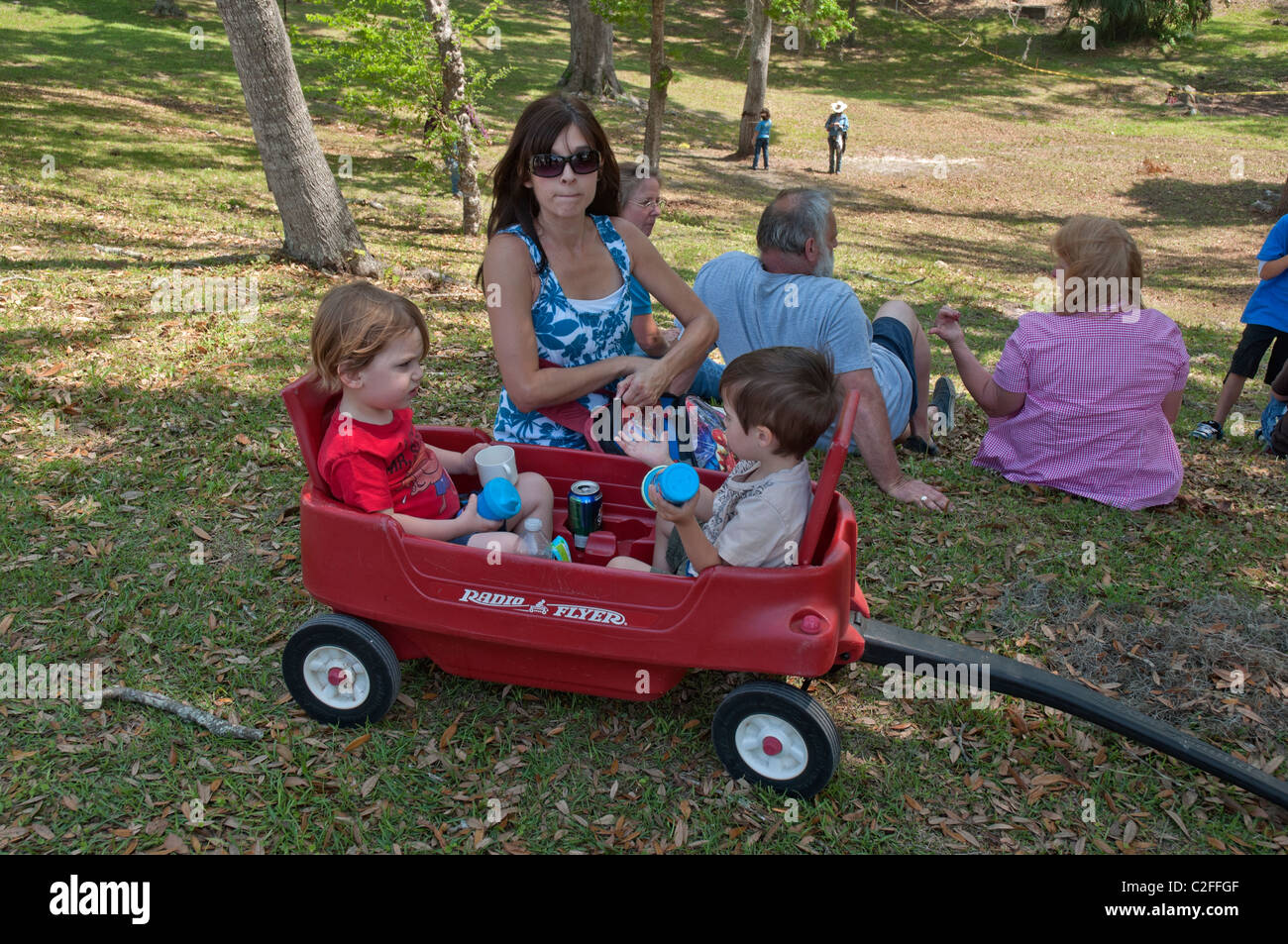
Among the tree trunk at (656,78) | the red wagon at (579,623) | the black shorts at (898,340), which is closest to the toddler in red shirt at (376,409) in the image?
the red wagon at (579,623)

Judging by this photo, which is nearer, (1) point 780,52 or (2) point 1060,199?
(2) point 1060,199

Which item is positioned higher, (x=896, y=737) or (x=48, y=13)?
(x=48, y=13)

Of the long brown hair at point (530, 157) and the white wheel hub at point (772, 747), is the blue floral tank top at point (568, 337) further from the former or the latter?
the white wheel hub at point (772, 747)

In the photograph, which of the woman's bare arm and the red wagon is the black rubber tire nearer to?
the red wagon

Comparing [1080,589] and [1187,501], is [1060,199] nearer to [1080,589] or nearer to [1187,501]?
[1187,501]

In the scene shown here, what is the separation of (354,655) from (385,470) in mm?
653

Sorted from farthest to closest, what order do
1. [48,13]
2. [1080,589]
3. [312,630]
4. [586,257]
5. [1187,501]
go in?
[48,13] < [1187,501] < [1080,589] < [586,257] < [312,630]

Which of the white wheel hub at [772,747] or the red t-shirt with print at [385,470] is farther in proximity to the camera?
the red t-shirt with print at [385,470]

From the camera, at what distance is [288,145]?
715 cm

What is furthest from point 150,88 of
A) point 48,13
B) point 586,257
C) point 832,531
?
point 832,531

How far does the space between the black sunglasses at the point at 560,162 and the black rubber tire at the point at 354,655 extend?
1831mm

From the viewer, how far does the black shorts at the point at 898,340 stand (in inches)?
210

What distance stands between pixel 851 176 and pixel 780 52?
16.4m

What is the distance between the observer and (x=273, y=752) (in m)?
3.21
